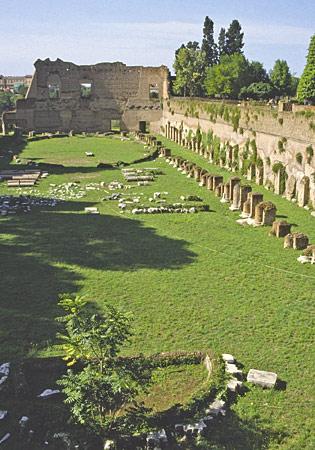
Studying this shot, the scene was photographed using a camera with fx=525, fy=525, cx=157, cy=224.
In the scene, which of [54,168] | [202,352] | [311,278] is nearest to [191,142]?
[54,168]

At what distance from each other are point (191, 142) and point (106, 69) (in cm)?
1940

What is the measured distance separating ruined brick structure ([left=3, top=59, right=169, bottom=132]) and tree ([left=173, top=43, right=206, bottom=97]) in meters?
11.9

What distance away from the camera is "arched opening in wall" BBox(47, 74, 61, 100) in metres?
51.8

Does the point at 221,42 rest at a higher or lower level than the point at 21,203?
higher

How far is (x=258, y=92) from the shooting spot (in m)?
56.3

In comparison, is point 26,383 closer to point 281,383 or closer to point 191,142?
point 281,383

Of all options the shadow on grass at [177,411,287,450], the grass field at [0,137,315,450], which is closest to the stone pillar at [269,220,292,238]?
the grass field at [0,137,315,450]

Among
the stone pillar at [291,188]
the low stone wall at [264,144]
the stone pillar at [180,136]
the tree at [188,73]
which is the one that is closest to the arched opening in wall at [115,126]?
the tree at [188,73]

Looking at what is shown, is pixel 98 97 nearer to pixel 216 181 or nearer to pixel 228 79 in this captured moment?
pixel 228 79

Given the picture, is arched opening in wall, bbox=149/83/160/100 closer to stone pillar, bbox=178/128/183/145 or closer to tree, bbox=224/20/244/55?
stone pillar, bbox=178/128/183/145

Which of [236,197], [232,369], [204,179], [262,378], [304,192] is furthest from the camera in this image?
[204,179]

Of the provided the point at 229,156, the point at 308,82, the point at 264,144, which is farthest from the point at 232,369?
the point at 308,82

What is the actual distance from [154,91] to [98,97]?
5.95 meters

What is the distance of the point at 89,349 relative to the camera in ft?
21.7
